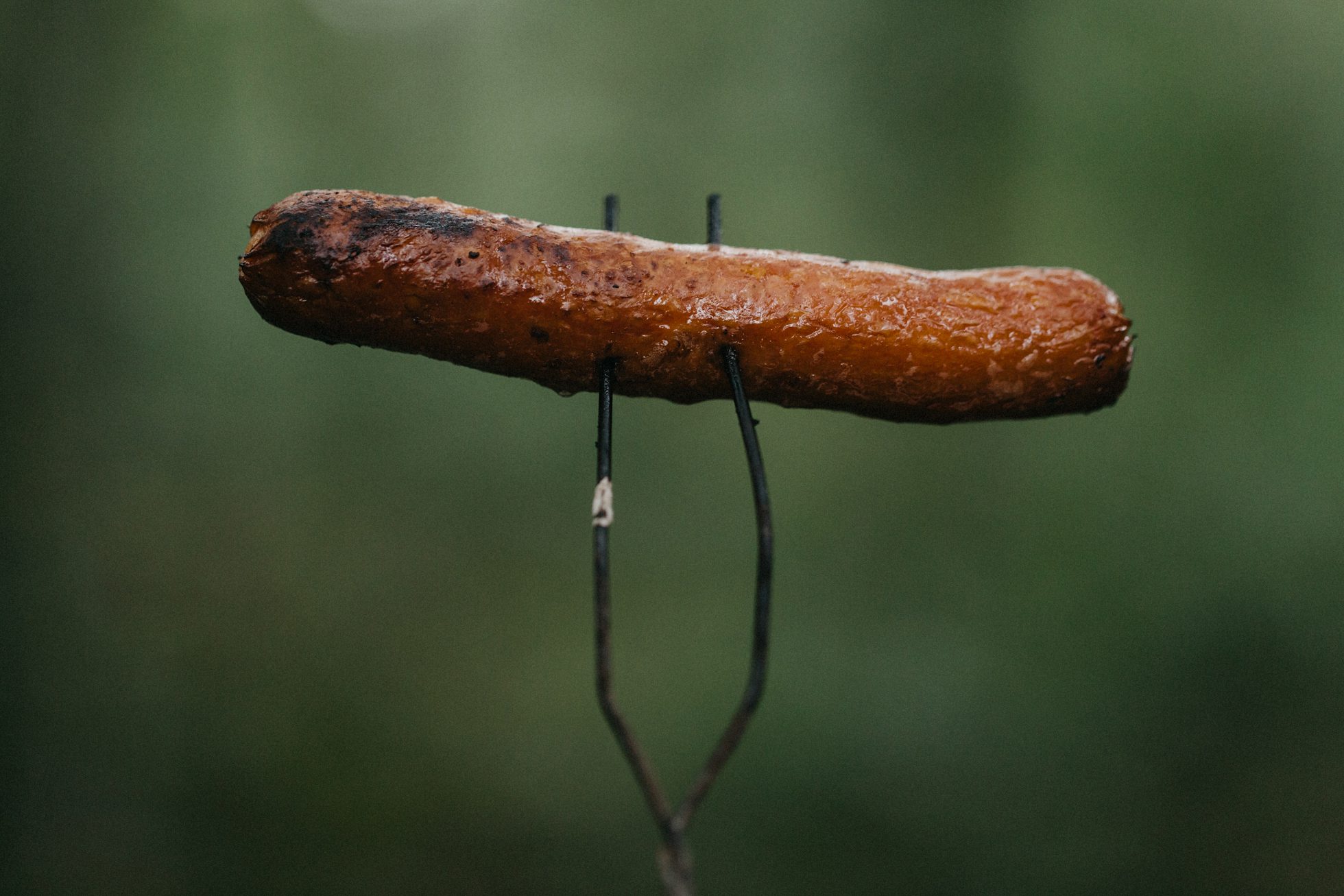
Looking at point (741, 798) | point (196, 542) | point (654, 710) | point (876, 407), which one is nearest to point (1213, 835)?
point (741, 798)

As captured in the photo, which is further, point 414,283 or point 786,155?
point 786,155

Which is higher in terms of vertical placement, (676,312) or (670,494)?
(676,312)

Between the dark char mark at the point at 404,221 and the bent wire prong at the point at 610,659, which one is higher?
the dark char mark at the point at 404,221

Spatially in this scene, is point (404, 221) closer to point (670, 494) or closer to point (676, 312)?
point (676, 312)

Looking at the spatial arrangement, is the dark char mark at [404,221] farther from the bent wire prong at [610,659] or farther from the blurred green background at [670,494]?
the blurred green background at [670,494]

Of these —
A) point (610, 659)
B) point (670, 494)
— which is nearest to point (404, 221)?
point (610, 659)

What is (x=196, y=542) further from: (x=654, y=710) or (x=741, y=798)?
(x=741, y=798)

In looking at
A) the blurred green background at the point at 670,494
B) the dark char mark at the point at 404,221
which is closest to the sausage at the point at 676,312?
the dark char mark at the point at 404,221
